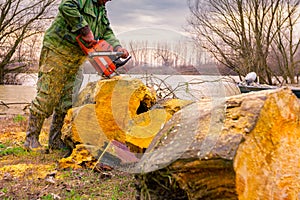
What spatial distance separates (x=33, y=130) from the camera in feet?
13.0

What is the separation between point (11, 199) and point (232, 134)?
64.3 inches

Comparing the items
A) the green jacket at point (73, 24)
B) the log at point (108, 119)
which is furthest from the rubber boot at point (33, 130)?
the green jacket at point (73, 24)

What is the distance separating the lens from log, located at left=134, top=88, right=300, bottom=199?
5.95 feet

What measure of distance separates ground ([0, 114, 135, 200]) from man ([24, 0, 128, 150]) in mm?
493

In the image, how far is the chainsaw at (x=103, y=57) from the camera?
3621 millimetres

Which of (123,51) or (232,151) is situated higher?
(123,51)

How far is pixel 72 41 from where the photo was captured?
374 centimetres

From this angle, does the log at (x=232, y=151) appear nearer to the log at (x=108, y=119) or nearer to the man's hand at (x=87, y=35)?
the log at (x=108, y=119)

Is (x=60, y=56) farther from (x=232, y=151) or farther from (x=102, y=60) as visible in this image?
(x=232, y=151)

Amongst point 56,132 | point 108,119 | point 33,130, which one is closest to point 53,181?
point 108,119

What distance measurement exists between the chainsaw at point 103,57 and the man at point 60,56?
0.24 feet

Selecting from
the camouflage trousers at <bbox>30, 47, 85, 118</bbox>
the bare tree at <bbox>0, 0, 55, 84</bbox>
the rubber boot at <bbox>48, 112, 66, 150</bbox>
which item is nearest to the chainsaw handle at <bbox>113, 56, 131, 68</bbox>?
the camouflage trousers at <bbox>30, 47, 85, 118</bbox>

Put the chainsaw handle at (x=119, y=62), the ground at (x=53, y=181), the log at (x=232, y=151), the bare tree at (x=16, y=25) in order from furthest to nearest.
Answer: the bare tree at (x=16, y=25) < the chainsaw handle at (x=119, y=62) < the ground at (x=53, y=181) < the log at (x=232, y=151)

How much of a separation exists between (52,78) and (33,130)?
64cm
